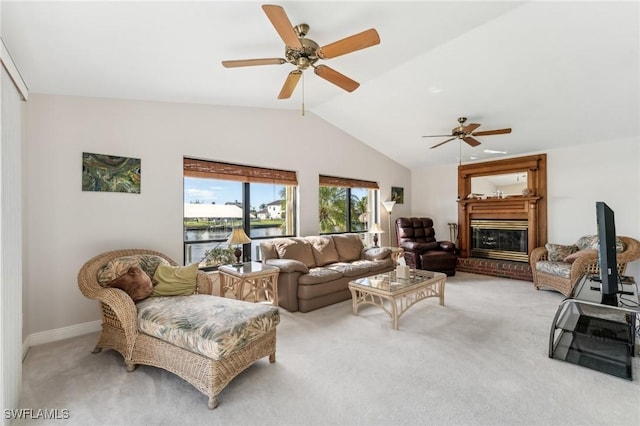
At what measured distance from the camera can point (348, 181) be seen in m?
5.81

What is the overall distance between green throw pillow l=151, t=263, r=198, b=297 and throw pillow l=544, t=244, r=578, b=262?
5421mm

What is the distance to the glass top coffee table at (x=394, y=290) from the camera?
10.2 ft

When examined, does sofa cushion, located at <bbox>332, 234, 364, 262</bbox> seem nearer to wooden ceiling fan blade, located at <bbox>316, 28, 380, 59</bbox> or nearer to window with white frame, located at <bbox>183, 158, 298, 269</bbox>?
window with white frame, located at <bbox>183, 158, 298, 269</bbox>

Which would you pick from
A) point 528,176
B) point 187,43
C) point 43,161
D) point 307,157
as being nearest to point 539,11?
point 187,43

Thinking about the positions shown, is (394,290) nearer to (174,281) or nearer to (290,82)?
(174,281)

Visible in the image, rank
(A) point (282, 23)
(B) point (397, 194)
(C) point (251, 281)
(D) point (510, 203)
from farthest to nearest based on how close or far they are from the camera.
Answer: (B) point (397, 194) → (D) point (510, 203) → (C) point (251, 281) → (A) point (282, 23)

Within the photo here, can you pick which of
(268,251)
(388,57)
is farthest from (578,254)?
(268,251)

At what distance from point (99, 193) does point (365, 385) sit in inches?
127

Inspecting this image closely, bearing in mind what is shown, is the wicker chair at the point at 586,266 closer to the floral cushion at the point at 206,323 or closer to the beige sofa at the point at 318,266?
the beige sofa at the point at 318,266

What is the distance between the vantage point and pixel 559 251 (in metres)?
4.72

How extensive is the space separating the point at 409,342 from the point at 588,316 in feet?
7.31

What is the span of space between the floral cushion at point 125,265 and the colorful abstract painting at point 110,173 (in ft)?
2.89

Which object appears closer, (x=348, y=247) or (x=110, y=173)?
(x=110, y=173)

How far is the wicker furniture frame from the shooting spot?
1901 mm
